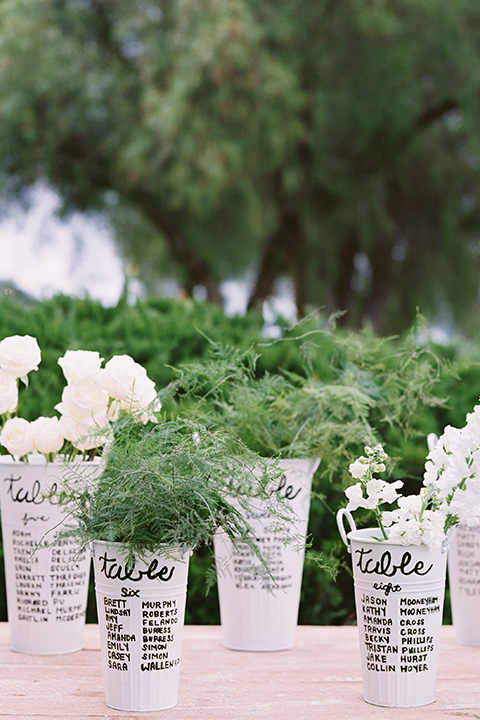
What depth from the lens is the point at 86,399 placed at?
1.23 metres

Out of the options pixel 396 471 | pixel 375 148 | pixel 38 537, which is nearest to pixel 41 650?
pixel 38 537

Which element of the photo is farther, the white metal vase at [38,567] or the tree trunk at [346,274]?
the tree trunk at [346,274]

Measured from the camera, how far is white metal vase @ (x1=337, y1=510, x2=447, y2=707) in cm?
105

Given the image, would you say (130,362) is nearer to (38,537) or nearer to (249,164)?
(38,537)

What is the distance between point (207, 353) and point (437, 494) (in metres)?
1.04

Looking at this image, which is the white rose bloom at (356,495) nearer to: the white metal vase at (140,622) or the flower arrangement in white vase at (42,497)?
the white metal vase at (140,622)

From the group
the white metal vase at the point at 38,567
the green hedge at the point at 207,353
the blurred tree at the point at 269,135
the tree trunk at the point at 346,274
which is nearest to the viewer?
the white metal vase at the point at 38,567

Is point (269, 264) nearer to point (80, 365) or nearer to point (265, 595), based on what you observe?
point (265, 595)

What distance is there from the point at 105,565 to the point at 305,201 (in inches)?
353

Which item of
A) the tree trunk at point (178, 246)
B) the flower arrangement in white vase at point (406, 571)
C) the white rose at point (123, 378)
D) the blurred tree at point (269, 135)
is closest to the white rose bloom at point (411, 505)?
the flower arrangement in white vase at point (406, 571)

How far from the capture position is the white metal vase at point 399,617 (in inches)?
41.5

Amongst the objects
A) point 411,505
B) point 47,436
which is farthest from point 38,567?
point 411,505

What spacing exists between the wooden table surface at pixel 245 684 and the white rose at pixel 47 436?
1.14ft

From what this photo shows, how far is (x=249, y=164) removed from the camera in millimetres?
8133
